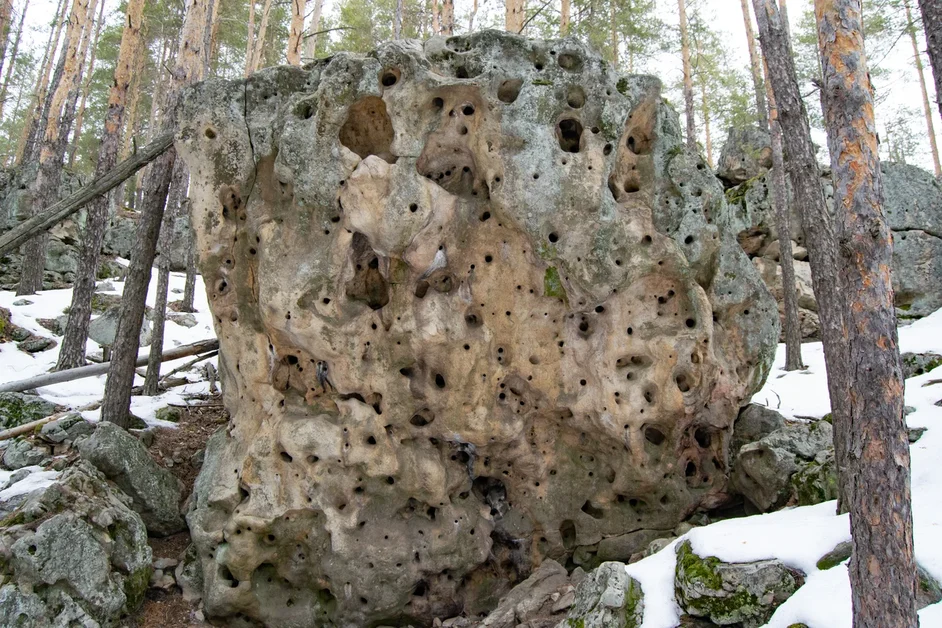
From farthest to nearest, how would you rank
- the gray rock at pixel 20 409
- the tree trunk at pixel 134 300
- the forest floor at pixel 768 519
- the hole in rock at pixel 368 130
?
the gray rock at pixel 20 409
the tree trunk at pixel 134 300
the hole in rock at pixel 368 130
the forest floor at pixel 768 519

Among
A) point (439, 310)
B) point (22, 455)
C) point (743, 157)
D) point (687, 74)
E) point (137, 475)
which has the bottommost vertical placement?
point (137, 475)

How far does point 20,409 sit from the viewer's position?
7.70 m

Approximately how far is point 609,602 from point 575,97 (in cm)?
427

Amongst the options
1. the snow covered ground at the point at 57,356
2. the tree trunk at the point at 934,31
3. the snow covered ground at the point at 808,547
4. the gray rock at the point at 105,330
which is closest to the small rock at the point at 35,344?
the snow covered ground at the point at 57,356

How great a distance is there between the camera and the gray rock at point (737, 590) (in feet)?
13.3

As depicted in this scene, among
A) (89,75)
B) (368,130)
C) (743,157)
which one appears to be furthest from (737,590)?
(89,75)

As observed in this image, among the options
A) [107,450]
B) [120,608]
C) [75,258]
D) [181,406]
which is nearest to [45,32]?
[75,258]

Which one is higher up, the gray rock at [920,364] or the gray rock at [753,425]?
the gray rock at [920,364]

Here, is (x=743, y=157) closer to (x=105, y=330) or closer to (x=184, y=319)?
(x=184, y=319)

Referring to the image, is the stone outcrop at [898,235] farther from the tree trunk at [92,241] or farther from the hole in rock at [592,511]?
the tree trunk at [92,241]

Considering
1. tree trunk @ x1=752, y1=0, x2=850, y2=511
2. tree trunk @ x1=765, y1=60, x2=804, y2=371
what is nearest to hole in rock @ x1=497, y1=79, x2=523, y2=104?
tree trunk @ x1=752, y1=0, x2=850, y2=511

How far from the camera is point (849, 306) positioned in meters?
3.33

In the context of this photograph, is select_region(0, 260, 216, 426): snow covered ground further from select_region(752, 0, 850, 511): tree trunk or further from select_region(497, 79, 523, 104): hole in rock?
select_region(752, 0, 850, 511): tree trunk

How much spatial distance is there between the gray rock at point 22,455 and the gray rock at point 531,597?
5.15 m
